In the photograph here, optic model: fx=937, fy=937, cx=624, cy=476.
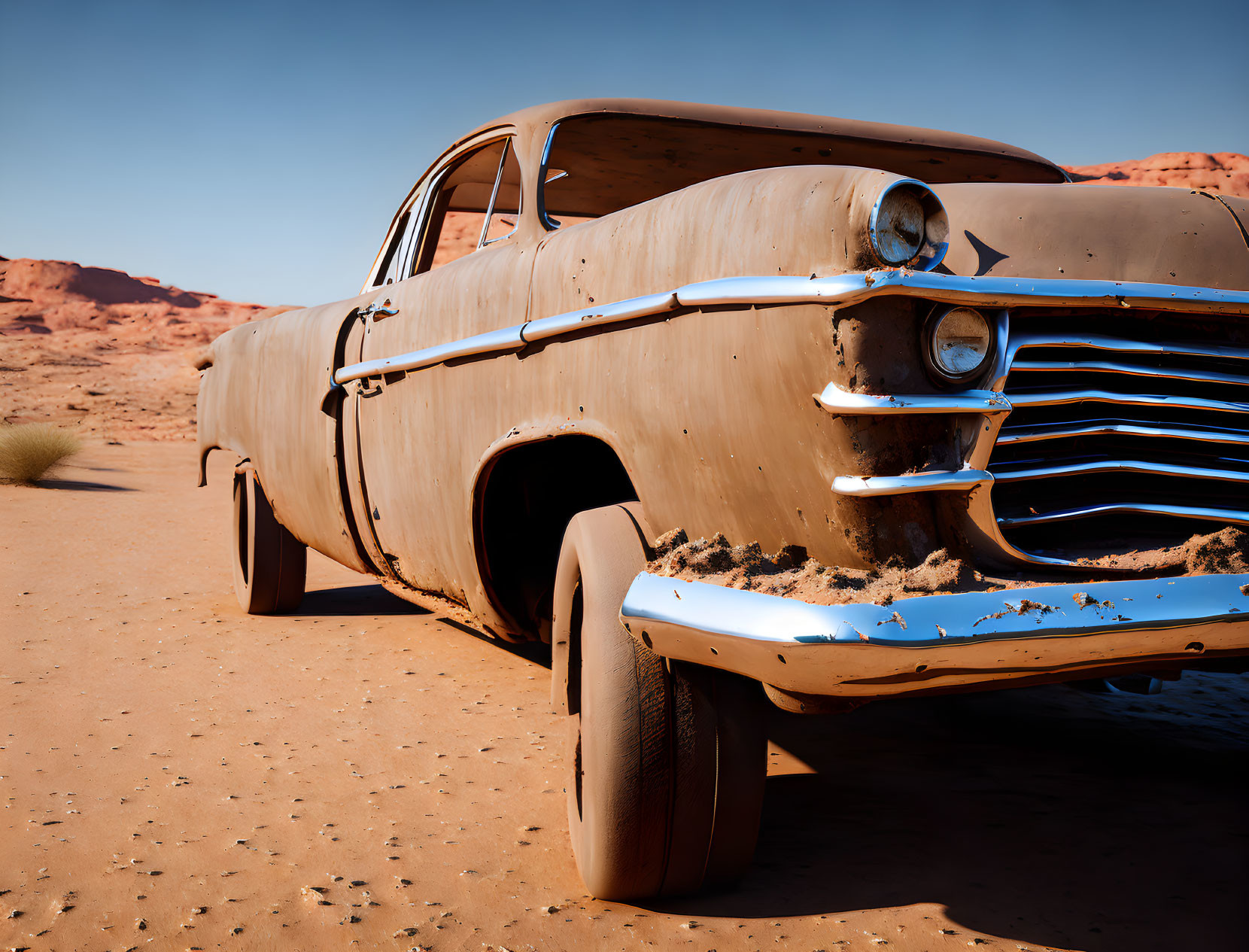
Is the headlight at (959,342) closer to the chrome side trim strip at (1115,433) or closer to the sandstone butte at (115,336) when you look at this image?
the chrome side trim strip at (1115,433)

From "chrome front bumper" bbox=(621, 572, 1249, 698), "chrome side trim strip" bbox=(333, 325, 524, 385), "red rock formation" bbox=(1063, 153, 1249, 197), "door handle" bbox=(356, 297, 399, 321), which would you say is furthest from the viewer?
"red rock formation" bbox=(1063, 153, 1249, 197)

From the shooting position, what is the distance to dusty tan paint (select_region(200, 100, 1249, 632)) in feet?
5.29

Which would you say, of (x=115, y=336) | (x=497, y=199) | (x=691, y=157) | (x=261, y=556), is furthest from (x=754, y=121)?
(x=115, y=336)

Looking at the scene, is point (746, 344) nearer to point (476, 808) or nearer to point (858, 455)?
point (858, 455)

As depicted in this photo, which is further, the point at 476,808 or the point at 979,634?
the point at 476,808

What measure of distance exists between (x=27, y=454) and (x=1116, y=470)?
1322 cm

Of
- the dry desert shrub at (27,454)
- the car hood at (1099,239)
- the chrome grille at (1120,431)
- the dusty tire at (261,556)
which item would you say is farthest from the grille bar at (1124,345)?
the dry desert shrub at (27,454)

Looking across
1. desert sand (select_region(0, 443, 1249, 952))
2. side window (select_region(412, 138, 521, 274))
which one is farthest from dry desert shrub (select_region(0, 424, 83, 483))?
side window (select_region(412, 138, 521, 274))

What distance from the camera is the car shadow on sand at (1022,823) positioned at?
207 cm

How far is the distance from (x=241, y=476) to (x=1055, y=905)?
4.42 meters

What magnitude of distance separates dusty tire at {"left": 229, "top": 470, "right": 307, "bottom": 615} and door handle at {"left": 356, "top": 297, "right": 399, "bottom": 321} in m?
1.60

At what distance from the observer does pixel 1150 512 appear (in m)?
1.74

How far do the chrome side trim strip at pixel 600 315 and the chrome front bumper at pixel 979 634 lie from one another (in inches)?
24.6

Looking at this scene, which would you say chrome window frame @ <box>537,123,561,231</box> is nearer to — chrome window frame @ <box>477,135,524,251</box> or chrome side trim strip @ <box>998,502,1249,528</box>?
chrome window frame @ <box>477,135,524,251</box>
